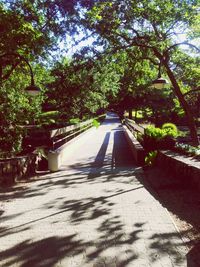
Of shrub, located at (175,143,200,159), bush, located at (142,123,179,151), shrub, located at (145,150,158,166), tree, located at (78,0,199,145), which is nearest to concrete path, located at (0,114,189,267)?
shrub, located at (175,143,200,159)

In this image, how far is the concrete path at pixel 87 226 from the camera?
16.3ft

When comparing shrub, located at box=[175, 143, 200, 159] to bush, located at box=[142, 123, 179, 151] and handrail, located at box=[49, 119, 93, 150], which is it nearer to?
bush, located at box=[142, 123, 179, 151]

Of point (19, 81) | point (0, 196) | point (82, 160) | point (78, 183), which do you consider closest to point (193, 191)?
point (78, 183)

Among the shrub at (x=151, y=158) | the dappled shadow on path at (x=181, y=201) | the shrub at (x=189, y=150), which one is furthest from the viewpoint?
the shrub at (x=151, y=158)

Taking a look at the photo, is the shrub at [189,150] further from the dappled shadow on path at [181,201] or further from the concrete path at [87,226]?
the concrete path at [87,226]

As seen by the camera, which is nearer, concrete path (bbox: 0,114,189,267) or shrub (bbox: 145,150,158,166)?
concrete path (bbox: 0,114,189,267)

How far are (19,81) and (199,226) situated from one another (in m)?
15.8

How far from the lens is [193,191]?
27.8 feet

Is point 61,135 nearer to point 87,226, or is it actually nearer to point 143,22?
point 143,22

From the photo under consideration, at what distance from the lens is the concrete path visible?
497cm

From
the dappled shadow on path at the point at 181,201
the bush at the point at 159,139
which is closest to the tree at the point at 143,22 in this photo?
the bush at the point at 159,139

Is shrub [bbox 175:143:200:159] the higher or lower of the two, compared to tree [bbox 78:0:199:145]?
lower

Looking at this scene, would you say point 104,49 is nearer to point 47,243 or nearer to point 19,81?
point 19,81

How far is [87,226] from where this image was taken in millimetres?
6340
